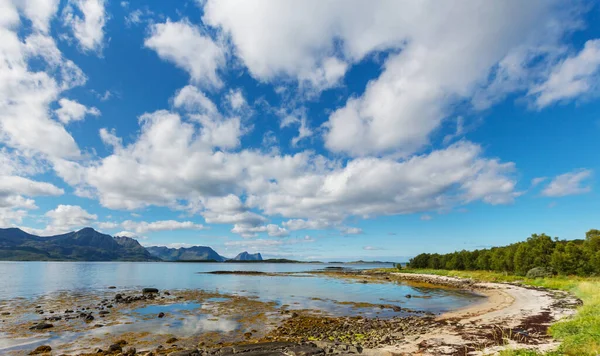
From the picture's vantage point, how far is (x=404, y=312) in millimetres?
40406

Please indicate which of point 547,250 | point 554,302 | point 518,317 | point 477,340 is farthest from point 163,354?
point 547,250

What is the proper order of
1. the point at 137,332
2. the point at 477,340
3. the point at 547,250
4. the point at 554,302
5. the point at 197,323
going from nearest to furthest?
the point at 477,340
the point at 137,332
the point at 197,323
the point at 554,302
the point at 547,250

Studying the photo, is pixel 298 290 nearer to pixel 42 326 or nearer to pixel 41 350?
pixel 42 326

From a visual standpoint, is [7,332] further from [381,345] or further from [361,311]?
[361,311]

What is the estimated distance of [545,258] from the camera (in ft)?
260

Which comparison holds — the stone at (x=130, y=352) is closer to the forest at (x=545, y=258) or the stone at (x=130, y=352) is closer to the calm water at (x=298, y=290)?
the calm water at (x=298, y=290)

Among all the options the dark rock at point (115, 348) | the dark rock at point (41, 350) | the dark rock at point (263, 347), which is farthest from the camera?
the dark rock at point (115, 348)

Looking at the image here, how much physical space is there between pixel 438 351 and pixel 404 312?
22.2 meters

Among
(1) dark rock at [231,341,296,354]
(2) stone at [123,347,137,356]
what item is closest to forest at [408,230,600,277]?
(1) dark rock at [231,341,296,354]

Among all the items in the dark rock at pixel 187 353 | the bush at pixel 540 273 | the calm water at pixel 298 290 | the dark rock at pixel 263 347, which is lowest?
the calm water at pixel 298 290

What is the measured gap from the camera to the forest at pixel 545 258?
67375mm

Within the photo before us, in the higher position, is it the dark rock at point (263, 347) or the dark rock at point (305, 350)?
the dark rock at point (305, 350)

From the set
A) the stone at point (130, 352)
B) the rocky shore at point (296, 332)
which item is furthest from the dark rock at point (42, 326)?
the stone at point (130, 352)

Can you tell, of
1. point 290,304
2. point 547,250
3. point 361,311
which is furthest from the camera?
point 547,250
